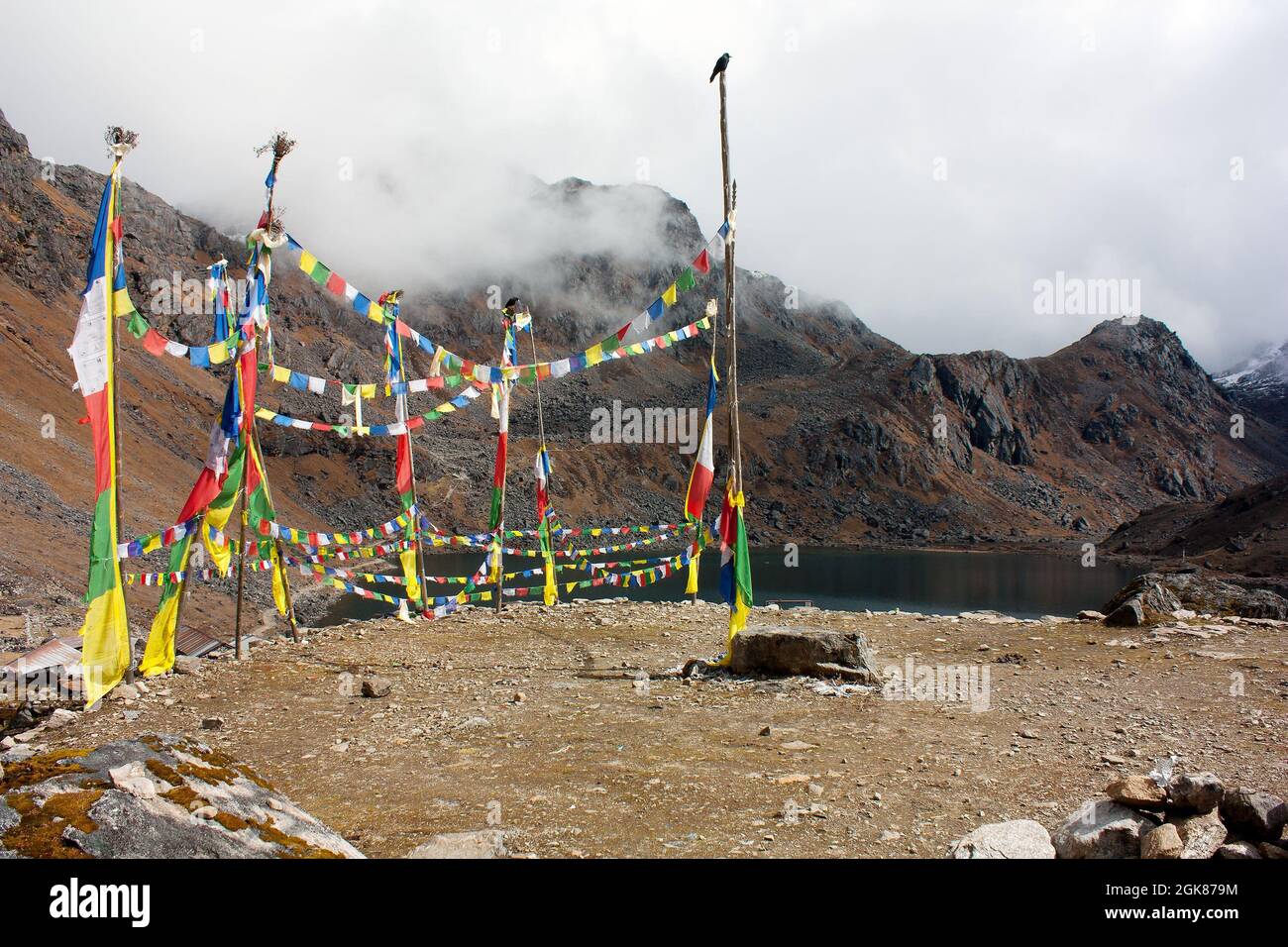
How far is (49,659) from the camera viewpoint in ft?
42.8

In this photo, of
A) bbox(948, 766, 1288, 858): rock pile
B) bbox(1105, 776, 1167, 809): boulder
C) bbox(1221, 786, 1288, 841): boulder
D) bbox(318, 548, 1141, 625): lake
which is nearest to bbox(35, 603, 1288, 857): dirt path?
bbox(948, 766, 1288, 858): rock pile

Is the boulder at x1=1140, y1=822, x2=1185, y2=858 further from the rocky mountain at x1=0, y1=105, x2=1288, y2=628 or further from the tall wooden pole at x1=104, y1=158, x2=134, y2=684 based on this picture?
the rocky mountain at x1=0, y1=105, x2=1288, y2=628

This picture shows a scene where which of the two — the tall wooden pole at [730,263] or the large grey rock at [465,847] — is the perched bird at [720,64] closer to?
the tall wooden pole at [730,263]

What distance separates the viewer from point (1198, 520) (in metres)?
83.8

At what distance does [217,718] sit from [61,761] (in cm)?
649

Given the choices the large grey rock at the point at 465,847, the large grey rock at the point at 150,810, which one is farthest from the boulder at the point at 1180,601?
the large grey rock at the point at 150,810

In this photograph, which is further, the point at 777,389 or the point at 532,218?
the point at 532,218

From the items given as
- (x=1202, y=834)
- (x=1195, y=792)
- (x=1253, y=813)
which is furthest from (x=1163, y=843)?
(x=1253, y=813)

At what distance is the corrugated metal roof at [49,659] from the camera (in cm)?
1230

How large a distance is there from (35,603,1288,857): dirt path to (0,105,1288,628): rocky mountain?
19036mm

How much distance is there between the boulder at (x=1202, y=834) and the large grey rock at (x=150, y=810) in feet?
17.2
